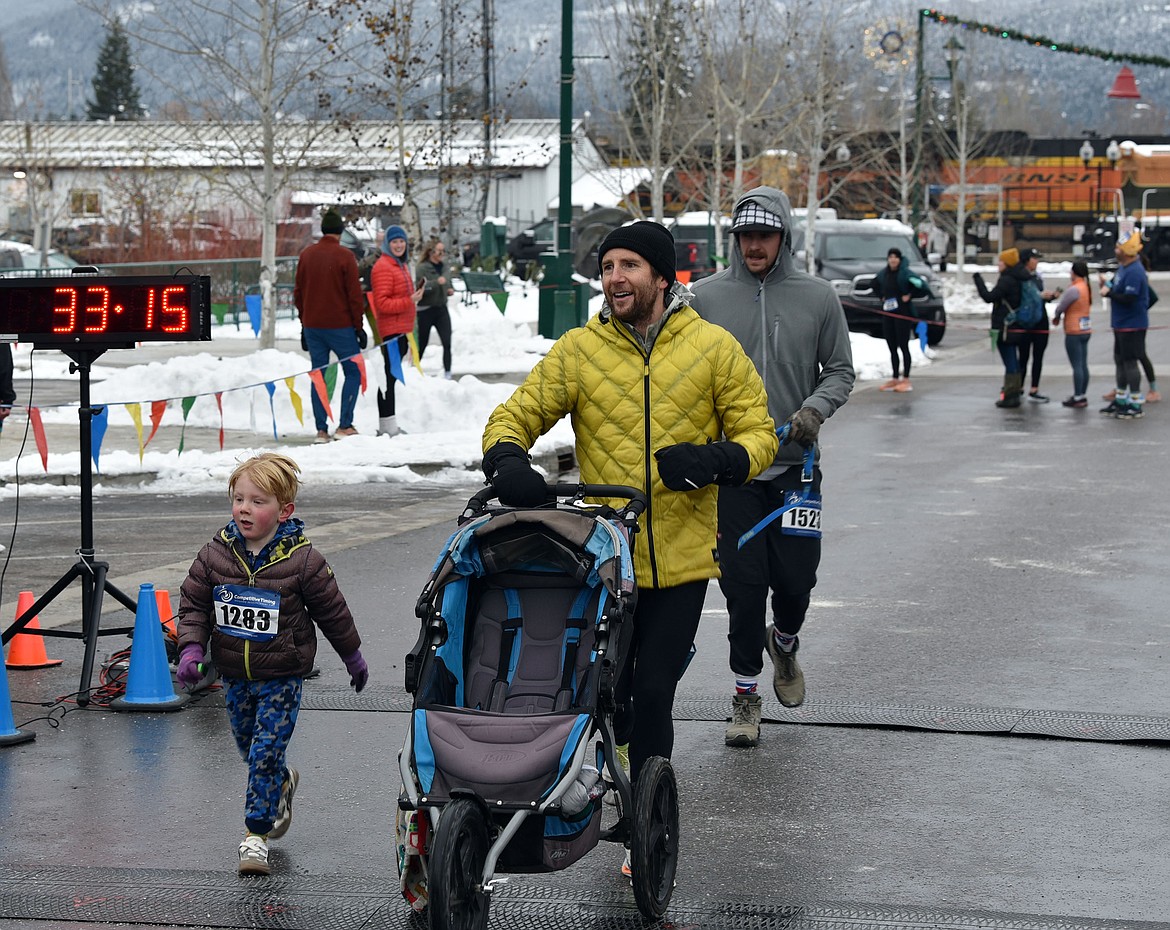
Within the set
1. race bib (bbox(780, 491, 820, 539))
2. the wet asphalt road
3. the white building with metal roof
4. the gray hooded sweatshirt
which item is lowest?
the wet asphalt road

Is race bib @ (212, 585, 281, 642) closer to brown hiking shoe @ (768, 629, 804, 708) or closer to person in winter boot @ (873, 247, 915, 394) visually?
brown hiking shoe @ (768, 629, 804, 708)

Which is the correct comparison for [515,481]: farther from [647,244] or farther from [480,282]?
[480,282]

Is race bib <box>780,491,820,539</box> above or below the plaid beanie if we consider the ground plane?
below

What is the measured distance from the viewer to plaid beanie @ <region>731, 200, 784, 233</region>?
22.4 ft

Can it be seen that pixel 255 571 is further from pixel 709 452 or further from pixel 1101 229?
pixel 1101 229

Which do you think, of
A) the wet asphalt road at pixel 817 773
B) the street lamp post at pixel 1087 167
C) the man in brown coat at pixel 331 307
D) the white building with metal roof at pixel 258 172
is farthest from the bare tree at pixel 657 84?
the wet asphalt road at pixel 817 773

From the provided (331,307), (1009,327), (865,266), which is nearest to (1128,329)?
(1009,327)

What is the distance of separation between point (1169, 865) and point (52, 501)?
10.2 m

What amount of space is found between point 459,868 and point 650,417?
1.57m

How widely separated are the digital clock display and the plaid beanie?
8.37 feet

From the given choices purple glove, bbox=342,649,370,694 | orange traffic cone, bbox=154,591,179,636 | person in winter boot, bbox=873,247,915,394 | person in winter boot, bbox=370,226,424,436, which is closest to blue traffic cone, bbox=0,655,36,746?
orange traffic cone, bbox=154,591,179,636

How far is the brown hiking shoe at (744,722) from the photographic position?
22.6 feet

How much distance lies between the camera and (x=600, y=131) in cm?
7069

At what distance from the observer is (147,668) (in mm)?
7609
